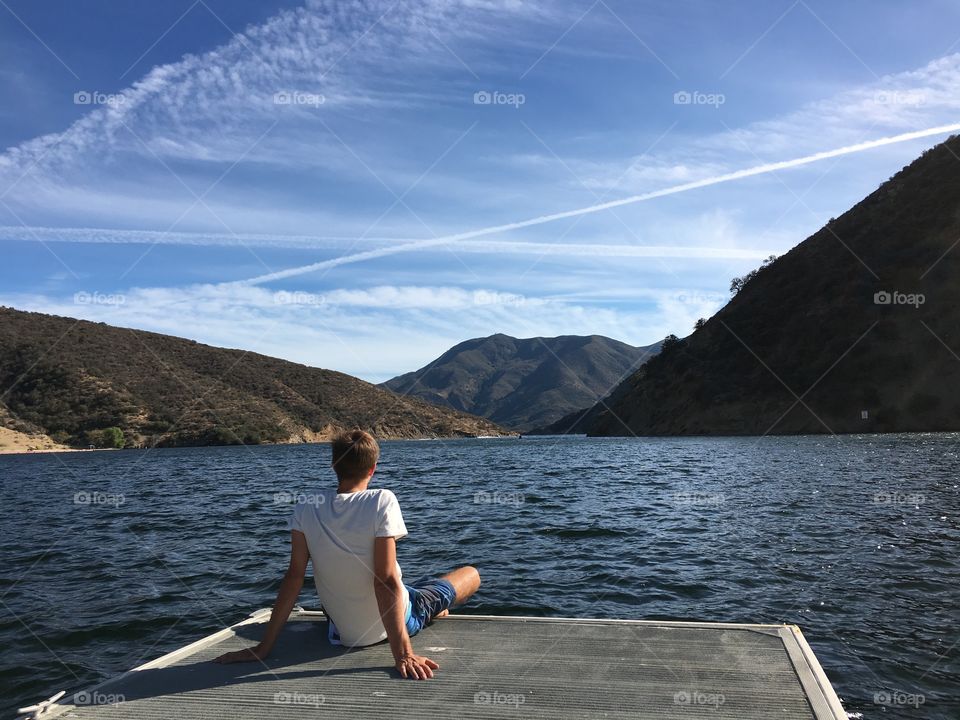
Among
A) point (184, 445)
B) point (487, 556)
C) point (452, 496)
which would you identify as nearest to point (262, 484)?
point (452, 496)

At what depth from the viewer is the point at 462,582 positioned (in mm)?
8188

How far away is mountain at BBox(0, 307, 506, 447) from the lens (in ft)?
369

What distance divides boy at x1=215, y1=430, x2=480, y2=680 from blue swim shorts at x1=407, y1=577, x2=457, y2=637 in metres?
0.71

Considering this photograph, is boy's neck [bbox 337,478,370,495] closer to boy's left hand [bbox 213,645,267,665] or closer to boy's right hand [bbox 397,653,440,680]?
boy's right hand [bbox 397,653,440,680]

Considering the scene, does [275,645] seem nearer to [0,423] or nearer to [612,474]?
[612,474]

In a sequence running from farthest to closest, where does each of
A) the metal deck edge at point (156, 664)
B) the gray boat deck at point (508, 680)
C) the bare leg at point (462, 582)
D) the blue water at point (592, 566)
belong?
the blue water at point (592, 566) → the bare leg at point (462, 582) → the metal deck edge at point (156, 664) → the gray boat deck at point (508, 680)

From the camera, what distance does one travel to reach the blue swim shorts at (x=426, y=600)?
23.0 feet

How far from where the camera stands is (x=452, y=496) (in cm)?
3050

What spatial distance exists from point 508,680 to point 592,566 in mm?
9507

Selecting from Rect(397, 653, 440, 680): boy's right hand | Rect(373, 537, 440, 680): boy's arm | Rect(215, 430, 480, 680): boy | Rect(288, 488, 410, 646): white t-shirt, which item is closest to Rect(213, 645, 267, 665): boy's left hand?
Rect(215, 430, 480, 680): boy

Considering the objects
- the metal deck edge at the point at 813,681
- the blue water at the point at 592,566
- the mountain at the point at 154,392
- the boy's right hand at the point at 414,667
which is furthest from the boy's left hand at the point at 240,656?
the mountain at the point at 154,392

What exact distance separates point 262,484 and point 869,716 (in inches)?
1524

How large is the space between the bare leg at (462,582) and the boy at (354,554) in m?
1.72

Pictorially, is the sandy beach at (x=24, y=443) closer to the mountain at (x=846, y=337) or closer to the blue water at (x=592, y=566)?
the blue water at (x=592, y=566)
